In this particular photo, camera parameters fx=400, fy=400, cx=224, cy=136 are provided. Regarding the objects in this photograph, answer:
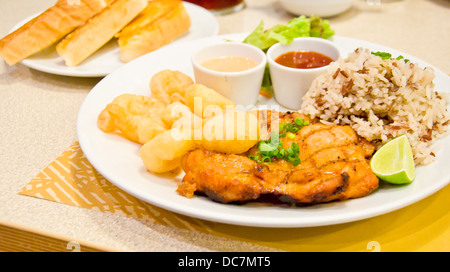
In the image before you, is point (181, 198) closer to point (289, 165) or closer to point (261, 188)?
point (261, 188)

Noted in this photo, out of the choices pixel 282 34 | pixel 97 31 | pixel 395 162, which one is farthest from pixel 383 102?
pixel 97 31

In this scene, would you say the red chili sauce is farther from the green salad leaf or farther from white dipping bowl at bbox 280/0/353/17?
white dipping bowl at bbox 280/0/353/17

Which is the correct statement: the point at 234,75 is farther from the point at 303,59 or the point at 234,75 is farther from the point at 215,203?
the point at 215,203

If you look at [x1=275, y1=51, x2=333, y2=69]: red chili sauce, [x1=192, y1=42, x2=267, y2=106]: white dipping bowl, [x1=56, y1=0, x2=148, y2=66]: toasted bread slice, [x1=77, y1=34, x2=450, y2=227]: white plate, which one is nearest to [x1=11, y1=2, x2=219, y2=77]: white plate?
[x1=56, y1=0, x2=148, y2=66]: toasted bread slice

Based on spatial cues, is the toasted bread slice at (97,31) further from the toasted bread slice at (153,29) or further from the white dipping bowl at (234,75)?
the white dipping bowl at (234,75)
